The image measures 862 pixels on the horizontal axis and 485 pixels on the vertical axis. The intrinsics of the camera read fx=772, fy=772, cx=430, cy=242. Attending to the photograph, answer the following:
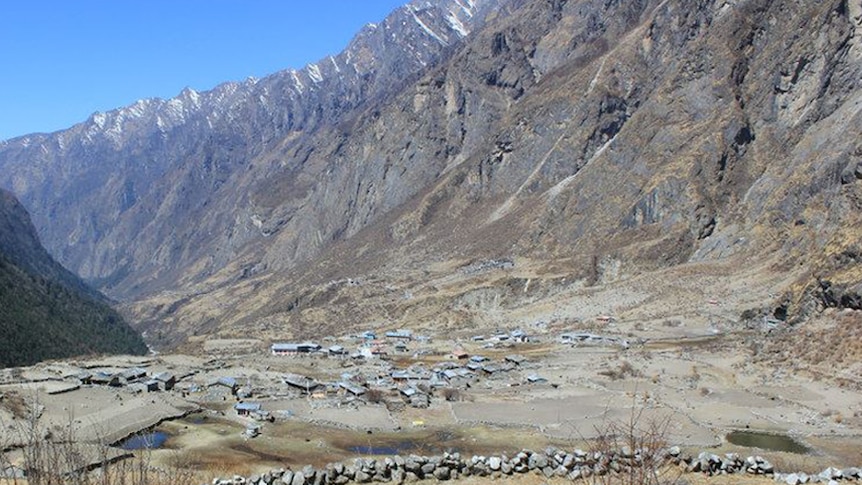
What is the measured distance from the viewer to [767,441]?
1665 inches

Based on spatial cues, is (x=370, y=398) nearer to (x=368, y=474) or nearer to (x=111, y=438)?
(x=111, y=438)

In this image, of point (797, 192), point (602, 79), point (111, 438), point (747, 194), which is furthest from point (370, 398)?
point (602, 79)

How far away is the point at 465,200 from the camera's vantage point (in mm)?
191375

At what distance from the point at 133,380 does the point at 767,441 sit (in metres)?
47.3

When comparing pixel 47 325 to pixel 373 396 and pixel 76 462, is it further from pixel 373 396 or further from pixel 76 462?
pixel 76 462

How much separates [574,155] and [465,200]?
35304 mm

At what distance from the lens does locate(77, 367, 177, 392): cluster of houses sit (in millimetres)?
58844

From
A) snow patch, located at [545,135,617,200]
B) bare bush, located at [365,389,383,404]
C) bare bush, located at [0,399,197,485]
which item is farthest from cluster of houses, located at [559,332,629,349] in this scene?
snow patch, located at [545,135,617,200]

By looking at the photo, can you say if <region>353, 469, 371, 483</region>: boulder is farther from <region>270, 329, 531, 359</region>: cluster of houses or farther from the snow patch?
the snow patch

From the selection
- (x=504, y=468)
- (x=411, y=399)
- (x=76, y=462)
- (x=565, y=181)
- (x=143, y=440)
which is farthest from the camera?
(x=565, y=181)

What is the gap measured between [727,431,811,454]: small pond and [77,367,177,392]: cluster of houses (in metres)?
41.0

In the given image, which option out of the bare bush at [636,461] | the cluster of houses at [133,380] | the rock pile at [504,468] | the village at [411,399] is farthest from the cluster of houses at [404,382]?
the bare bush at [636,461]

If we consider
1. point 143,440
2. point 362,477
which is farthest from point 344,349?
point 362,477

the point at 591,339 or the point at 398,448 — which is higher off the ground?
the point at 591,339
